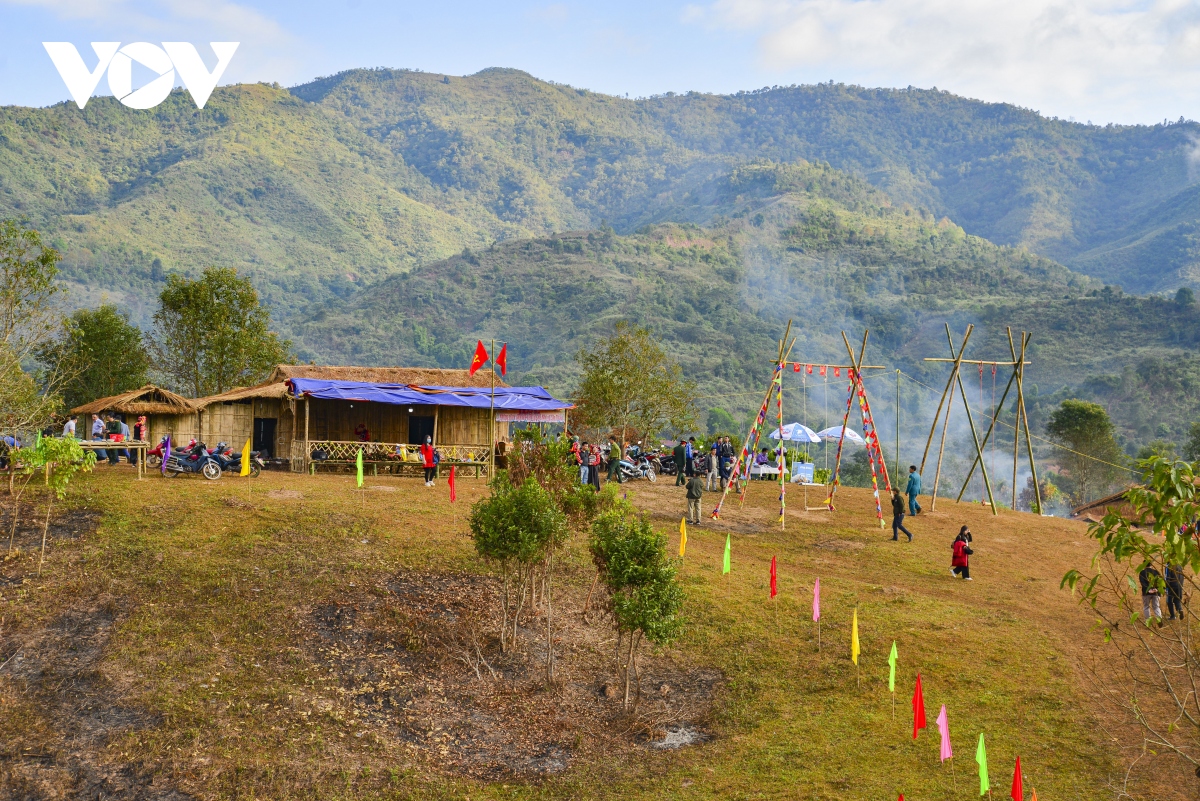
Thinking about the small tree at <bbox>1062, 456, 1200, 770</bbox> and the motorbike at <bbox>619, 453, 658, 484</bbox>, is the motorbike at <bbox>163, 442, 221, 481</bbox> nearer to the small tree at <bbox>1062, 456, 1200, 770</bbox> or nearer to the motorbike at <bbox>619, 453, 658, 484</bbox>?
the motorbike at <bbox>619, 453, 658, 484</bbox>

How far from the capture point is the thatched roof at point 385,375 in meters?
31.4

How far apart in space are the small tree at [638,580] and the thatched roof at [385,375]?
63.0ft

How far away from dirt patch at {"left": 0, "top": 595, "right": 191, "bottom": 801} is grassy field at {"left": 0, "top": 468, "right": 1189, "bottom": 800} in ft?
0.11

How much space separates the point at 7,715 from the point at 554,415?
21.6m

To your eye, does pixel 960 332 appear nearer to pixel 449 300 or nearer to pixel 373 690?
pixel 449 300

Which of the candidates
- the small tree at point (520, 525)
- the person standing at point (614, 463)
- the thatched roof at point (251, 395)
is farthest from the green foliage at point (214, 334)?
the small tree at point (520, 525)

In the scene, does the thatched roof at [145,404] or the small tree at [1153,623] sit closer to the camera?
the small tree at [1153,623]

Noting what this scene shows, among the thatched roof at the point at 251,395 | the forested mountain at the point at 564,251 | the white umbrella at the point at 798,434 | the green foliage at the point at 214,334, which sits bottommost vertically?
the white umbrella at the point at 798,434

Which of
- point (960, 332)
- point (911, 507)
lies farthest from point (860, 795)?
point (960, 332)

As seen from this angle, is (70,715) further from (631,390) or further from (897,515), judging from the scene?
(631,390)

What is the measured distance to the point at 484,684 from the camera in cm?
1403

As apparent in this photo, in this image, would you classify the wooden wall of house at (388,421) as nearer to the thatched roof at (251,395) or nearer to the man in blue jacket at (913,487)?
the thatched roof at (251,395)

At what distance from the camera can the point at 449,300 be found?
108 meters

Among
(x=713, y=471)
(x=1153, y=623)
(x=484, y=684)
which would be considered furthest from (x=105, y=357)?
(x=1153, y=623)
